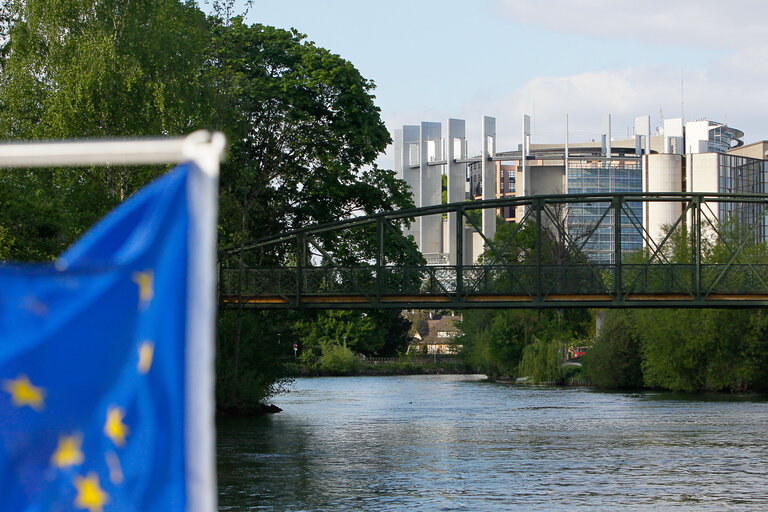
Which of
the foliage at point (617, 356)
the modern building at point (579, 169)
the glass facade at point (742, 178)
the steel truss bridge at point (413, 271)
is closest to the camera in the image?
the steel truss bridge at point (413, 271)

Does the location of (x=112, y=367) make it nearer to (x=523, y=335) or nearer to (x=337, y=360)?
(x=523, y=335)

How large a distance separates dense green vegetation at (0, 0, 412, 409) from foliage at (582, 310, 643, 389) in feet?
76.0

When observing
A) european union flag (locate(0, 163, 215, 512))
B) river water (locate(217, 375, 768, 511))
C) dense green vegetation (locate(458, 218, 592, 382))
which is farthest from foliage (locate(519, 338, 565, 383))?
european union flag (locate(0, 163, 215, 512))

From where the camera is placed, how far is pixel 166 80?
35.2 meters

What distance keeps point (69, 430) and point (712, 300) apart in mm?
42320

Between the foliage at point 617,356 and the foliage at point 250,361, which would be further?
the foliage at point 617,356

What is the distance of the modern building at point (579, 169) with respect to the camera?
163625 mm

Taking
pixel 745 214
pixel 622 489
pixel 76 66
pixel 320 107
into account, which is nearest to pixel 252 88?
pixel 320 107

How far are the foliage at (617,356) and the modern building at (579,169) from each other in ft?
291

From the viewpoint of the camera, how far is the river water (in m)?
21.5

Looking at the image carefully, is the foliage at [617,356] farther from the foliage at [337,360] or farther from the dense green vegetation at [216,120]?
the foliage at [337,360]

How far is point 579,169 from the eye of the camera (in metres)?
173

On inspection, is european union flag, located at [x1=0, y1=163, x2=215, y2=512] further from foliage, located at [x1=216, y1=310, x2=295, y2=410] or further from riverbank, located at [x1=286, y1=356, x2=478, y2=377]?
riverbank, located at [x1=286, y1=356, x2=478, y2=377]

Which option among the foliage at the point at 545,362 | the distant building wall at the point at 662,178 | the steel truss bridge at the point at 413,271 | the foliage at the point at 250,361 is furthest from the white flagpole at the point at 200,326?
the distant building wall at the point at 662,178
